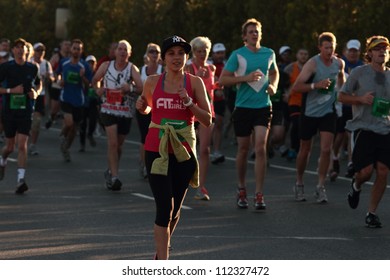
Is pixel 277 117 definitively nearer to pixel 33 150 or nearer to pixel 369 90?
pixel 33 150

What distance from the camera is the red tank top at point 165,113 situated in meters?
10.0

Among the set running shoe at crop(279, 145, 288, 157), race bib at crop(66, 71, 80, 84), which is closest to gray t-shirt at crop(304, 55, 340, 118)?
running shoe at crop(279, 145, 288, 157)

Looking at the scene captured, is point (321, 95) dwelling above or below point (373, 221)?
above

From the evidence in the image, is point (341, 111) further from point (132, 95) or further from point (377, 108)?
point (377, 108)

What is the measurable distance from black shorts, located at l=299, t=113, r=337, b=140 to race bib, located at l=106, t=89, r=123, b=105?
2.64 meters

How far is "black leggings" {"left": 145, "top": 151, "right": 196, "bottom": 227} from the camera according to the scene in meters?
9.84

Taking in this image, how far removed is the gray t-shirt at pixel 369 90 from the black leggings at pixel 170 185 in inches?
146

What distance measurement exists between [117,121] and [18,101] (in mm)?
1299

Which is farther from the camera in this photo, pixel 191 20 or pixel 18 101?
pixel 191 20

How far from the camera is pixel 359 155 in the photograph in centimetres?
1338

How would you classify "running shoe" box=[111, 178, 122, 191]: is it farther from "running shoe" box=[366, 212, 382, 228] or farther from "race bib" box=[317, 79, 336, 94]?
"running shoe" box=[366, 212, 382, 228]

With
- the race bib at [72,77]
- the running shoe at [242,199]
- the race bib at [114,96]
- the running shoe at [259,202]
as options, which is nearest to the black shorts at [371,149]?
the running shoe at [259,202]

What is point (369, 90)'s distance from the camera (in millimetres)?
13312

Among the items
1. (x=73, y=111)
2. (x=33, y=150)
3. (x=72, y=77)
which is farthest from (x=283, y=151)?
A: (x=33, y=150)
